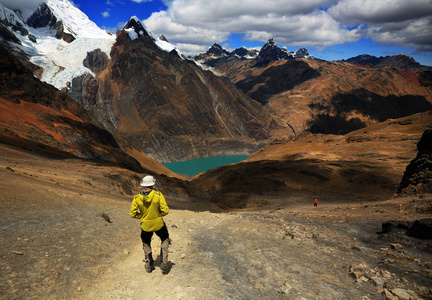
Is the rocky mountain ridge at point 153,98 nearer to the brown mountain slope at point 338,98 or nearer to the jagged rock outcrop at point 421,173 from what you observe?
the brown mountain slope at point 338,98

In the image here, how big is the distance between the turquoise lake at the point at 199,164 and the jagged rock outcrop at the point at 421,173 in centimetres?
8179

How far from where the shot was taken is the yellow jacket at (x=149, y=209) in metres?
5.85

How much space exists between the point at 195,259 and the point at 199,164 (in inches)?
4091

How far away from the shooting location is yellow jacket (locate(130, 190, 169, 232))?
585 centimetres

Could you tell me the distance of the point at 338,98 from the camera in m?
166

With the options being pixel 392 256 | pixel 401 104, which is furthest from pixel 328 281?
pixel 401 104

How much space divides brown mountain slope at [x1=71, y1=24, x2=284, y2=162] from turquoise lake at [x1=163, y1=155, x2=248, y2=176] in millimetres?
3584

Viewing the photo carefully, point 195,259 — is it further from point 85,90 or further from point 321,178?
point 85,90

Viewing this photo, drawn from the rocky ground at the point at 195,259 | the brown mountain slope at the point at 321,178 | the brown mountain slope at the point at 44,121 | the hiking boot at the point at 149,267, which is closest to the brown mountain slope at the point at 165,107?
the brown mountain slope at the point at 44,121

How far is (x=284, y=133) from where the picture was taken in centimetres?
15488

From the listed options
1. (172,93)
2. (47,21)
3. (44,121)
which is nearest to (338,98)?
(172,93)

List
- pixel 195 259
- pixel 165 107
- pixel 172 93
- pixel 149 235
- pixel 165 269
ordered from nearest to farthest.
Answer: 1. pixel 165 269
2. pixel 149 235
3. pixel 195 259
4. pixel 165 107
5. pixel 172 93

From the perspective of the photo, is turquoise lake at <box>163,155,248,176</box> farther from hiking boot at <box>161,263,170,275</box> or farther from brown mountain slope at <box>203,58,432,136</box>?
hiking boot at <box>161,263,170,275</box>

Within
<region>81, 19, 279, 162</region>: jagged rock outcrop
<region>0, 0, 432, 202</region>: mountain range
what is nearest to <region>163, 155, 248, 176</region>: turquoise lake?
<region>81, 19, 279, 162</region>: jagged rock outcrop
